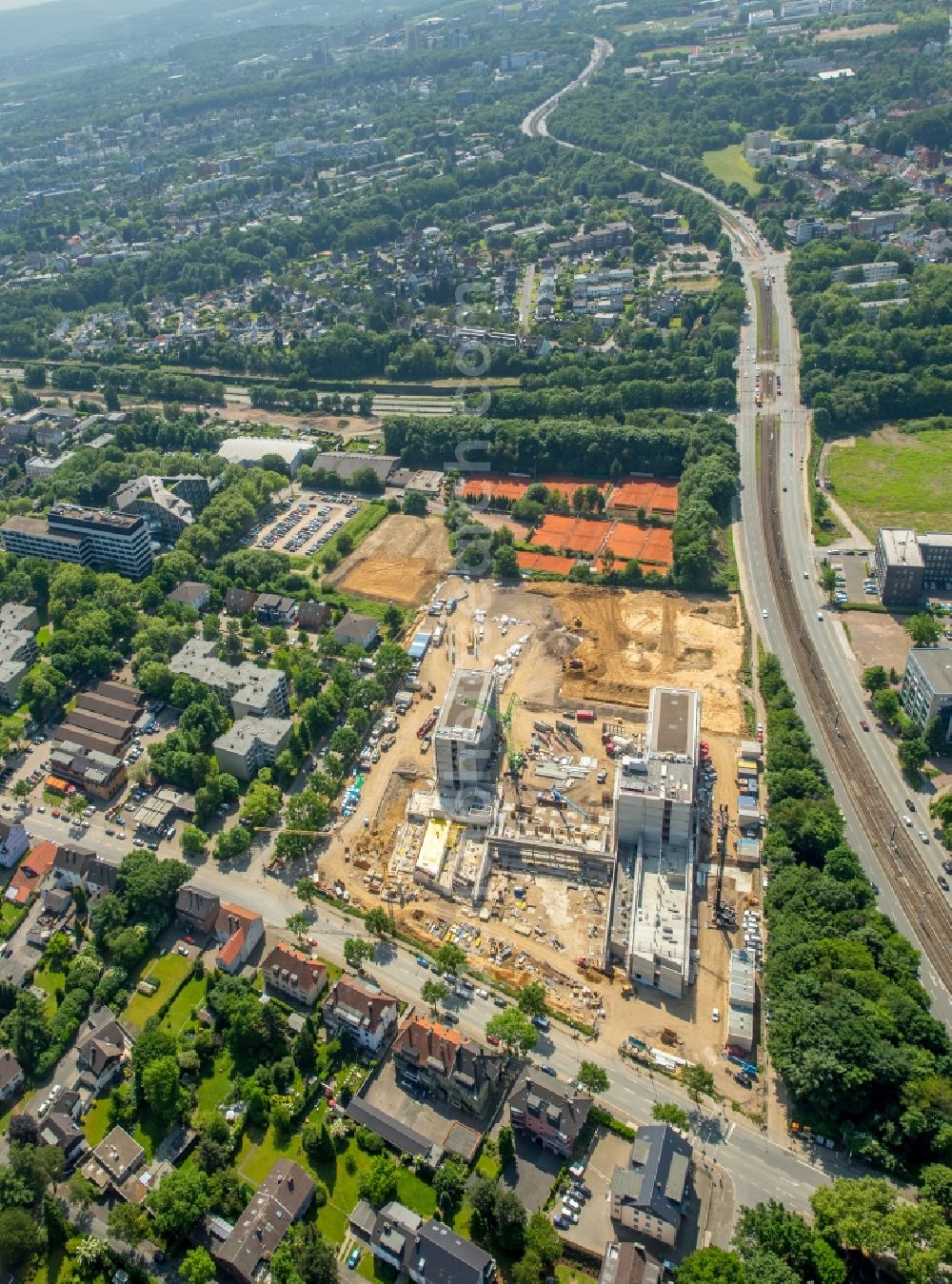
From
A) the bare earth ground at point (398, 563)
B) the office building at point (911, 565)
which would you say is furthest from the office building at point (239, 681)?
the office building at point (911, 565)

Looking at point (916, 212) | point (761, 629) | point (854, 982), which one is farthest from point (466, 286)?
point (854, 982)

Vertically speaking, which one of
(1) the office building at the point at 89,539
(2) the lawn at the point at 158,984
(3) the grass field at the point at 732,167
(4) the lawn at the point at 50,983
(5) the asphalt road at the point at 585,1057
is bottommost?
(5) the asphalt road at the point at 585,1057

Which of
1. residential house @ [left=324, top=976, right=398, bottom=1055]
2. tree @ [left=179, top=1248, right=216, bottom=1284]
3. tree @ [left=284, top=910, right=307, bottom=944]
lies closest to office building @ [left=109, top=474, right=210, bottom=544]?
tree @ [left=284, top=910, right=307, bottom=944]

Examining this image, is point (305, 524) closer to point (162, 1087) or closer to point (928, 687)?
point (928, 687)

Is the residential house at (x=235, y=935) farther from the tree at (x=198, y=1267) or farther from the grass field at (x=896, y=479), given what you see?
the grass field at (x=896, y=479)

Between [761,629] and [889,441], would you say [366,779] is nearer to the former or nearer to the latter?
[761,629]
